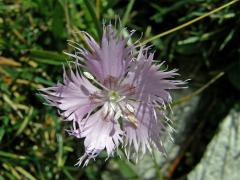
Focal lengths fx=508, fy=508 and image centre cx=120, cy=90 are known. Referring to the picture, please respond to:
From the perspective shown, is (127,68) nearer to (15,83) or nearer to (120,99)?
(120,99)

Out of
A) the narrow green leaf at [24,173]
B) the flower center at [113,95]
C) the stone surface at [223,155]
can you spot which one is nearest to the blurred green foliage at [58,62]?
the narrow green leaf at [24,173]

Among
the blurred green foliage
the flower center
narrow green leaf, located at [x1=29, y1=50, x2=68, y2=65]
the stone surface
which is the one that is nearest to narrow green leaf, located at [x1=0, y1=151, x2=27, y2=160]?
the blurred green foliage

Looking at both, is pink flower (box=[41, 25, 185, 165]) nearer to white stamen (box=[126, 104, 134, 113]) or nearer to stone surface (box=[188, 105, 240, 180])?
white stamen (box=[126, 104, 134, 113])

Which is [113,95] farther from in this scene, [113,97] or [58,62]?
[58,62]

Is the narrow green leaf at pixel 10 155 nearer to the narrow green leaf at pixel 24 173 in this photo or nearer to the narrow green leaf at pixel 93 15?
the narrow green leaf at pixel 24 173

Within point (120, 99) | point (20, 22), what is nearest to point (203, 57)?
point (120, 99)

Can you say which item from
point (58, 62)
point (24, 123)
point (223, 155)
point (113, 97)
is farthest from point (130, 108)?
point (223, 155)
